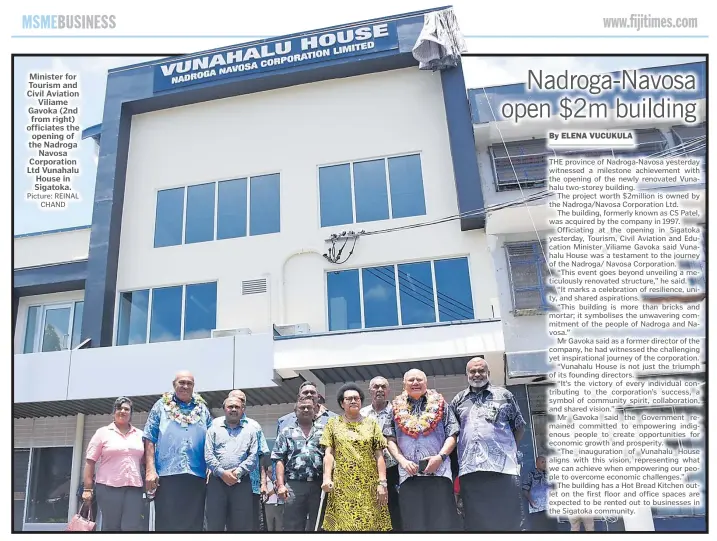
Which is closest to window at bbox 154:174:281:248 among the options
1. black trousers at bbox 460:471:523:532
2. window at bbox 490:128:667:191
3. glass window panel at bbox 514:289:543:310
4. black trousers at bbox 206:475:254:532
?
window at bbox 490:128:667:191

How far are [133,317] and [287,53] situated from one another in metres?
5.25

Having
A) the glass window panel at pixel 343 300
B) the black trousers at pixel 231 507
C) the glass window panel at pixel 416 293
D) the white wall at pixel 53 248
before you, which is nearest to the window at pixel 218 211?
the glass window panel at pixel 343 300

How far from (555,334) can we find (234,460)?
3.18 metres

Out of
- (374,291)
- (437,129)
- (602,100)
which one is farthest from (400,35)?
(602,100)

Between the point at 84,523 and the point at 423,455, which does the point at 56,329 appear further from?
the point at 423,455

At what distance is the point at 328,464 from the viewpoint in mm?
4074

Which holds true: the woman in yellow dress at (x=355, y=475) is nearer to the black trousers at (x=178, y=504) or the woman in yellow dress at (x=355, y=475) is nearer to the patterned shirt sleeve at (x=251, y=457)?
the patterned shirt sleeve at (x=251, y=457)

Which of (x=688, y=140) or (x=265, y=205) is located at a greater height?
(x=688, y=140)

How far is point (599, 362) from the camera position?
550cm

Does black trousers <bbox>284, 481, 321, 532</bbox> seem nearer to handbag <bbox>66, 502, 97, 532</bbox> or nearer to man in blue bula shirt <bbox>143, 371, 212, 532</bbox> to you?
man in blue bula shirt <bbox>143, 371, 212, 532</bbox>

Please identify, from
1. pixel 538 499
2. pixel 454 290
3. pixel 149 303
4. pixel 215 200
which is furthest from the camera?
pixel 215 200

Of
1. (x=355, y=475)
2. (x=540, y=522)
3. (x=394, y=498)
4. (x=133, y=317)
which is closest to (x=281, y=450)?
(x=355, y=475)

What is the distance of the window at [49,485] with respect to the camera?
32.4 ft

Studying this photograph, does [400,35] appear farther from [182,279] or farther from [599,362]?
[599,362]
